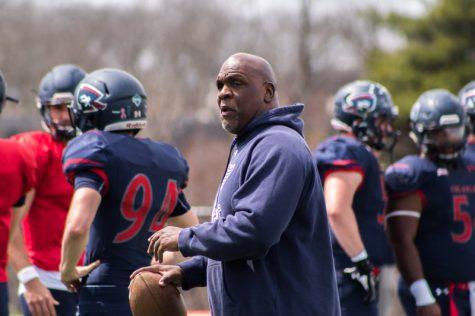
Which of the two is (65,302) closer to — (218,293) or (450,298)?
(218,293)

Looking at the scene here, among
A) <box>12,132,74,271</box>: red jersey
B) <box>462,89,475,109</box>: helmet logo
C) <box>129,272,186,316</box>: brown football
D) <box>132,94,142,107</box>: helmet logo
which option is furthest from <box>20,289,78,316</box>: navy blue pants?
<box>462,89,475,109</box>: helmet logo

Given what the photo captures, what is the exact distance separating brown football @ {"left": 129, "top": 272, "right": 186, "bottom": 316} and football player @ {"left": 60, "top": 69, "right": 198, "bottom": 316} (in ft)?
2.43

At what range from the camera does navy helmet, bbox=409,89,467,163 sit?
6848mm

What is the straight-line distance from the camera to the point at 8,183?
557 centimetres

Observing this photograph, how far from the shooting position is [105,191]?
16.9ft

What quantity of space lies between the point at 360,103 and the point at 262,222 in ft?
10.4

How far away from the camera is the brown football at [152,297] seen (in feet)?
14.2

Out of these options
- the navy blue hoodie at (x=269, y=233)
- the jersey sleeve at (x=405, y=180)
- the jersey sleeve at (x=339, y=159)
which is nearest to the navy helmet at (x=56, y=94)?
the jersey sleeve at (x=339, y=159)

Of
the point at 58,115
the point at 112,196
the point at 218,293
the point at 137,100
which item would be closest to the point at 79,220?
the point at 112,196

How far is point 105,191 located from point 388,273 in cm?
960

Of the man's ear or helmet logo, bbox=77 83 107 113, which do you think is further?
helmet logo, bbox=77 83 107 113

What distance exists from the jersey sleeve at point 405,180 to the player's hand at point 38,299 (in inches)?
96.5

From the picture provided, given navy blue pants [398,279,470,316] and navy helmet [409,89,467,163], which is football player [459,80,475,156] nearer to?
navy helmet [409,89,467,163]

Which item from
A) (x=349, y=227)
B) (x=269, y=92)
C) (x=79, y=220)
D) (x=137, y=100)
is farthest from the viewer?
(x=349, y=227)
